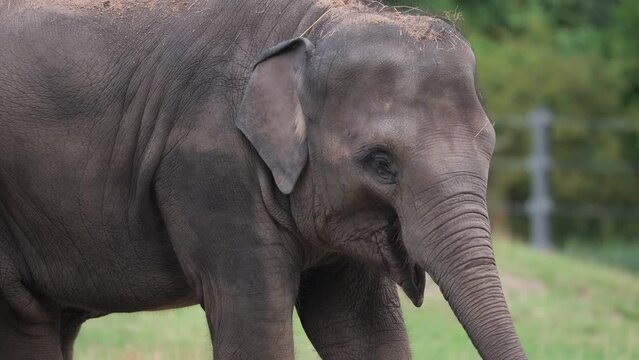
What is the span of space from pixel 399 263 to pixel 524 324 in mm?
5940

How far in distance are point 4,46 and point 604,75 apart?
16840 mm

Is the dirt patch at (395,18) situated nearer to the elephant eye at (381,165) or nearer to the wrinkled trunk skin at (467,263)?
the elephant eye at (381,165)

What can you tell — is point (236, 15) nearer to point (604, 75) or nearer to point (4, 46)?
point (4, 46)

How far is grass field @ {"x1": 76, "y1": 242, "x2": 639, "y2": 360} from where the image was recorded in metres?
10.4

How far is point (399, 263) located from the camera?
6.19 meters

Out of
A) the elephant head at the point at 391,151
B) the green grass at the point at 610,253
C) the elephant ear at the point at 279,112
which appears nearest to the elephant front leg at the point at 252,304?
the elephant head at the point at 391,151

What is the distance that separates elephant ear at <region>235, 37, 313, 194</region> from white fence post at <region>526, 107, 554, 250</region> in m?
13.7

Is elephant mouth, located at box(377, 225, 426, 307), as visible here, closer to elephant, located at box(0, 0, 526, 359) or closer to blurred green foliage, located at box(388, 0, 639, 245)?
elephant, located at box(0, 0, 526, 359)

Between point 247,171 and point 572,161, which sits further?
point 572,161

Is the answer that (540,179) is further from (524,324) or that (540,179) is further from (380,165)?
(380,165)

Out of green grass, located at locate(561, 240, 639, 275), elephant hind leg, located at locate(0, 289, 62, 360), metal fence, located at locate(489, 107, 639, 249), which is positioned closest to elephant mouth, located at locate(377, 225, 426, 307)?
elephant hind leg, located at locate(0, 289, 62, 360)

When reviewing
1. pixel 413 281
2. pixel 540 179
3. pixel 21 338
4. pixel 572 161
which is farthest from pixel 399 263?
pixel 572 161

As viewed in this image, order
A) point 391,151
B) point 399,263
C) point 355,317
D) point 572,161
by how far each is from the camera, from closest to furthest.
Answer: point 391,151 → point 399,263 → point 355,317 → point 572,161

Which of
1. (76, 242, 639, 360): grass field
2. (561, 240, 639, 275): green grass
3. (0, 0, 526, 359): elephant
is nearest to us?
(0, 0, 526, 359): elephant
